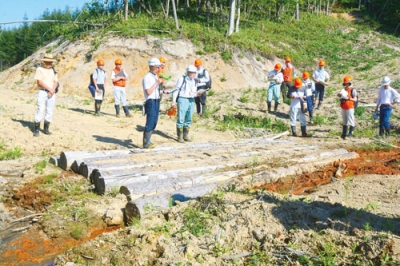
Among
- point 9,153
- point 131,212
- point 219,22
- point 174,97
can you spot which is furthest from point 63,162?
point 219,22

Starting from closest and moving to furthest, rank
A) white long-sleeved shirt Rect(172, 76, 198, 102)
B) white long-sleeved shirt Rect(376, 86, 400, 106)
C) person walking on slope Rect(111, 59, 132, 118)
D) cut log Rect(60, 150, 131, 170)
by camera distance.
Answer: cut log Rect(60, 150, 131, 170)
white long-sleeved shirt Rect(172, 76, 198, 102)
white long-sleeved shirt Rect(376, 86, 400, 106)
person walking on slope Rect(111, 59, 132, 118)

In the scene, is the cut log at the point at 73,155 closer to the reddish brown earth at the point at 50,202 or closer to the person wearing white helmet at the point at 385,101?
the reddish brown earth at the point at 50,202

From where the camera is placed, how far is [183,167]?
7379 mm

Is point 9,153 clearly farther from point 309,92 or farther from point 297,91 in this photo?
point 309,92

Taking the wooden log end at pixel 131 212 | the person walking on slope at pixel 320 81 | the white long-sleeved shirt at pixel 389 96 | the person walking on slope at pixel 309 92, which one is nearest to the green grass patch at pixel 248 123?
the person walking on slope at pixel 309 92

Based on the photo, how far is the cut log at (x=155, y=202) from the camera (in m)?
5.47

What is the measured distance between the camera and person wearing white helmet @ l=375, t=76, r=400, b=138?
12477mm

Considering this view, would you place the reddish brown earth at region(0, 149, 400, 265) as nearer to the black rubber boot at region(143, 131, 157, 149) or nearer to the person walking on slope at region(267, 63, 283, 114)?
the black rubber boot at region(143, 131, 157, 149)

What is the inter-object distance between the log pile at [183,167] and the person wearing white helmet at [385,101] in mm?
3630

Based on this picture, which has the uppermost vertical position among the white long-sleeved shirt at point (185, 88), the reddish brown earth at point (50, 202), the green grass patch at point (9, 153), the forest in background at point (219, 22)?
the forest in background at point (219, 22)

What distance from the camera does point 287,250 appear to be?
Result: 430 centimetres

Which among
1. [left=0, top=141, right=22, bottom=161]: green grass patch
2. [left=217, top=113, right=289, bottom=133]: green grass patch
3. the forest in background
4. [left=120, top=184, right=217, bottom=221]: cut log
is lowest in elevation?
[left=217, top=113, right=289, bottom=133]: green grass patch

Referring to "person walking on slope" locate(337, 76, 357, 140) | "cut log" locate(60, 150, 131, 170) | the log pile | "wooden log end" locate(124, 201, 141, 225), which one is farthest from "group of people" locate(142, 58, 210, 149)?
"person walking on slope" locate(337, 76, 357, 140)

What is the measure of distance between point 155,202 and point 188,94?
15.7 feet
